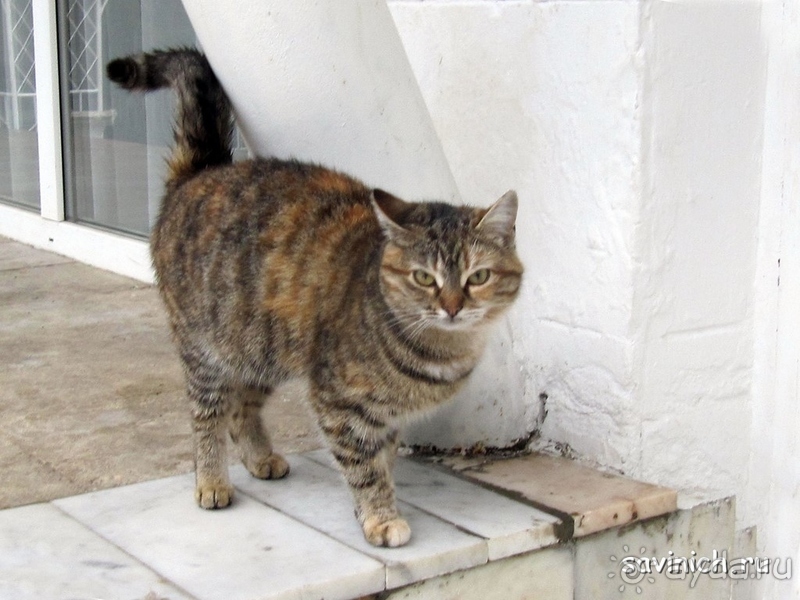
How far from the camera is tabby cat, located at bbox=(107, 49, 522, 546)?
2.68m

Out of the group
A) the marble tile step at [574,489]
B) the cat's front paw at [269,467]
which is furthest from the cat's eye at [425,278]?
the cat's front paw at [269,467]

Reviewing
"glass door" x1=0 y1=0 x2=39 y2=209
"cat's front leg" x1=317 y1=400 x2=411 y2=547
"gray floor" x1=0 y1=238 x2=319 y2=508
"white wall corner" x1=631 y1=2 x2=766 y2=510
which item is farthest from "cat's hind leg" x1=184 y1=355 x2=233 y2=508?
"glass door" x1=0 y1=0 x2=39 y2=209

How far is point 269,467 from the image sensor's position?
316 centimetres

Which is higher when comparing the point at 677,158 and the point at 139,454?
the point at 677,158

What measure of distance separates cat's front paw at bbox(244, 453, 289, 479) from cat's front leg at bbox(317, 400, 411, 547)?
44cm

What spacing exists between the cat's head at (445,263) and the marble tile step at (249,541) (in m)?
0.55

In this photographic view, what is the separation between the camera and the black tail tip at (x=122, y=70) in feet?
10.8

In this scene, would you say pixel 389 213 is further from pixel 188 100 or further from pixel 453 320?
pixel 188 100

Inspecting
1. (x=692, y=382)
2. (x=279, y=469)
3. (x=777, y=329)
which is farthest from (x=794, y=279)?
(x=279, y=469)

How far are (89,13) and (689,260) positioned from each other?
429cm

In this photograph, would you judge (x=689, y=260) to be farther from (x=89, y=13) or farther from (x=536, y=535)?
(x=89, y=13)

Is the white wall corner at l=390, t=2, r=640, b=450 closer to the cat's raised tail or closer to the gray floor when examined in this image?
the cat's raised tail

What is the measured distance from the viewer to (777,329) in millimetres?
3143

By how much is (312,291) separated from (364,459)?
48 cm
